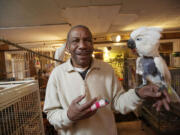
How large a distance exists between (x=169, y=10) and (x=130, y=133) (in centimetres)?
218

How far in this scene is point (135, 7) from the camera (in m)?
1.28

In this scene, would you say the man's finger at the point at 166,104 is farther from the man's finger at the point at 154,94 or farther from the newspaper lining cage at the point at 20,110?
the newspaper lining cage at the point at 20,110

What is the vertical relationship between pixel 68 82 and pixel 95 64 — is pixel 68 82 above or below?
below

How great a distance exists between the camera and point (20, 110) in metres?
0.63

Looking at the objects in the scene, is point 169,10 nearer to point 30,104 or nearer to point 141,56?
point 141,56

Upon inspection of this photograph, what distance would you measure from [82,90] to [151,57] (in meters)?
0.44

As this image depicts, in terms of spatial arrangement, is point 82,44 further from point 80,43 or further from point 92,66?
point 92,66

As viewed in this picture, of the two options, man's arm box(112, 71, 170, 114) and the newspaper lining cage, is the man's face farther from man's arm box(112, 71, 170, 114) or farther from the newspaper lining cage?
the newspaper lining cage

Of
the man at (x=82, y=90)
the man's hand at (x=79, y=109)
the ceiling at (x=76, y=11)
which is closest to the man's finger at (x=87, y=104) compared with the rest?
the man's hand at (x=79, y=109)

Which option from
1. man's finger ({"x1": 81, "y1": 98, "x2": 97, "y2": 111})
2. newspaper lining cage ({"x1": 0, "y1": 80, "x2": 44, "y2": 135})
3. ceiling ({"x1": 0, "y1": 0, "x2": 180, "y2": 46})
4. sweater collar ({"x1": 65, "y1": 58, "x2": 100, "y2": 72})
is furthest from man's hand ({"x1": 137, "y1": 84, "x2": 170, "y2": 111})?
ceiling ({"x1": 0, "y1": 0, "x2": 180, "y2": 46})

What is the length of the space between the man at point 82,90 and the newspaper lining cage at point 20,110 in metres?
0.17

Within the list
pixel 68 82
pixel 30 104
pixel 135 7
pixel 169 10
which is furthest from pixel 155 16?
pixel 30 104

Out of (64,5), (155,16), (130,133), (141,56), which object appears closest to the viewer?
(141,56)

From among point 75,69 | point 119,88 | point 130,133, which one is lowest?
point 130,133
